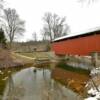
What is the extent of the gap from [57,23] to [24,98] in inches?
1866

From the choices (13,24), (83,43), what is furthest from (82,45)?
(13,24)

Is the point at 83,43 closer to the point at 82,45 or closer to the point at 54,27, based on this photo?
the point at 82,45

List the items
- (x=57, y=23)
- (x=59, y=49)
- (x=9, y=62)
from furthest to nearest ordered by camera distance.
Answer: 1. (x=57, y=23)
2. (x=59, y=49)
3. (x=9, y=62)

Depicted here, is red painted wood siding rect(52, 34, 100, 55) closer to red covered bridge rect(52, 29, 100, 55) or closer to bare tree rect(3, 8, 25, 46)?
red covered bridge rect(52, 29, 100, 55)

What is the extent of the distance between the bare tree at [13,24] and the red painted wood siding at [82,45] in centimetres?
2114

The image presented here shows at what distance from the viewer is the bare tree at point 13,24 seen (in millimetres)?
48125

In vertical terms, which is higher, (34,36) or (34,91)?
(34,36)

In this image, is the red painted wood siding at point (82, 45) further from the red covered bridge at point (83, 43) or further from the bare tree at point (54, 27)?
the bare tree at point (54, 27)

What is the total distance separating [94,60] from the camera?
23.2 meters

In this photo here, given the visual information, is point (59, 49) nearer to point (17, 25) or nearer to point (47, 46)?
point (47, 46)

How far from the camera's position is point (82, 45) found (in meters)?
21.8

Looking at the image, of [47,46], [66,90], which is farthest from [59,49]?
[66,90]

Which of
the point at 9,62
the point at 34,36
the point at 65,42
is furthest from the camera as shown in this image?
the point at 34,36

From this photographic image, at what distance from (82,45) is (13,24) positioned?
29549mm
